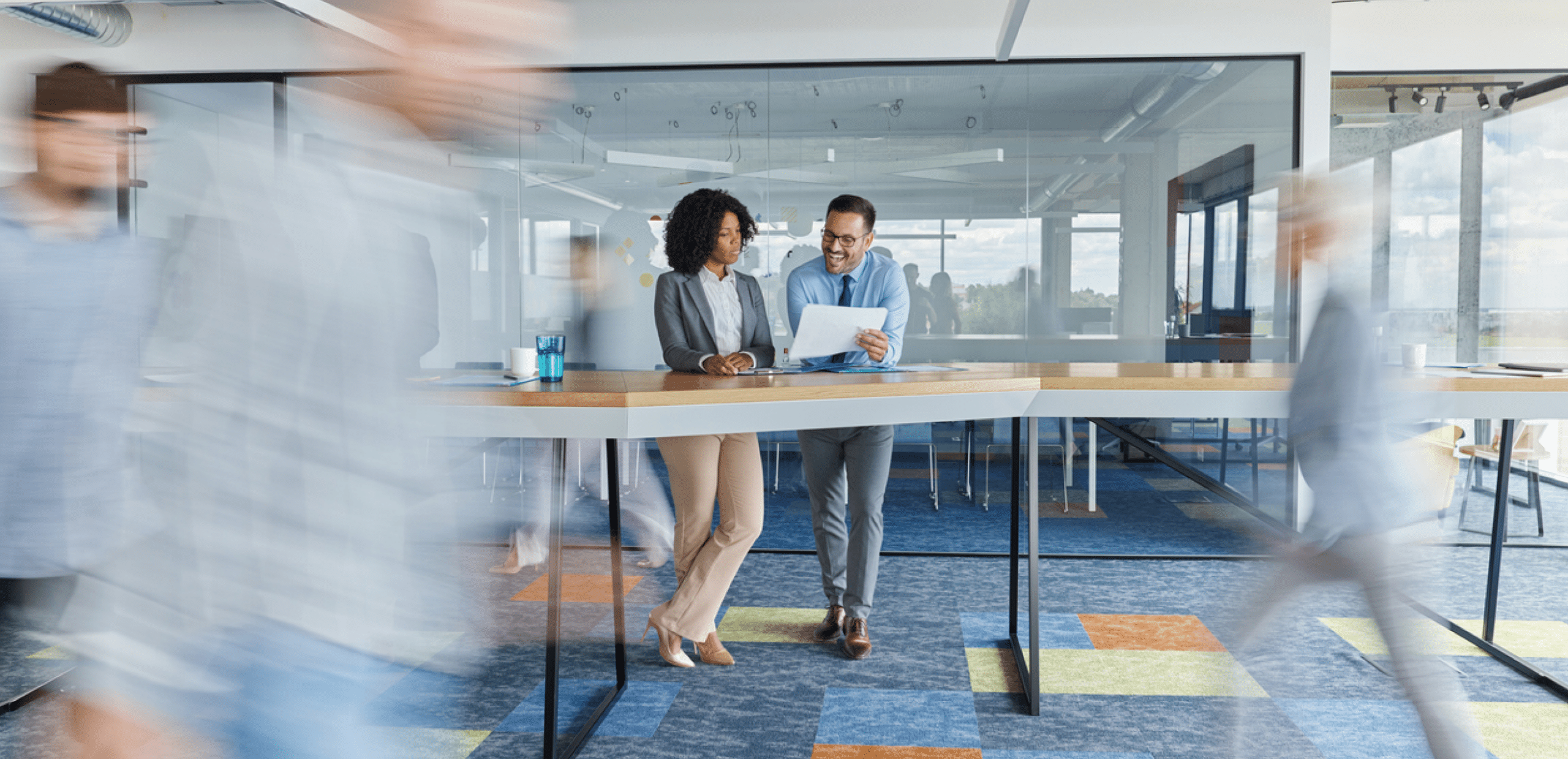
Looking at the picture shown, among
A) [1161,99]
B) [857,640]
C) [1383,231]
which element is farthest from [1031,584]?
[1383,231]

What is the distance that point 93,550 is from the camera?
3.67 ft

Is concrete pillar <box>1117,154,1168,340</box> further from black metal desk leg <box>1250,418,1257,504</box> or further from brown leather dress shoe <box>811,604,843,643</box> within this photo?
brown leather dress shoe <box>811,604,843,643</box>

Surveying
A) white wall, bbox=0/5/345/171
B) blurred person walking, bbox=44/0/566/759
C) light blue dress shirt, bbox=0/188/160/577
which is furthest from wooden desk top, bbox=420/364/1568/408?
white wall, bbox=0/5/345/171

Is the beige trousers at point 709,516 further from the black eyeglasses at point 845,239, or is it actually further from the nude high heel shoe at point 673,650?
the black eyeglasses at point 845,239

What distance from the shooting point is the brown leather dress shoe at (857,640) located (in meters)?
3.21

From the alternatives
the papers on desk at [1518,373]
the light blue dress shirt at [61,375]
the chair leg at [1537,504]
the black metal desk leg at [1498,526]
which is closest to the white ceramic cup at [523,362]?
the light blue dress shirt at [61,375]

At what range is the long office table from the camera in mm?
2275

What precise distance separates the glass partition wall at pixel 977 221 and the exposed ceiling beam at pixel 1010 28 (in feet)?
0.70

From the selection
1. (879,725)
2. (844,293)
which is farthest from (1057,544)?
(879,725)

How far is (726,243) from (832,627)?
140cm

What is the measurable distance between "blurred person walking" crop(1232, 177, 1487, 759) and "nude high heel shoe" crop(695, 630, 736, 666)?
181 centimetres

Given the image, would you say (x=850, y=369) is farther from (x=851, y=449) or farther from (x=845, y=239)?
(x=845, y=239)

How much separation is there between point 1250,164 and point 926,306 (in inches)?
71.6

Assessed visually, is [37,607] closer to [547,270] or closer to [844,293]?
[844,293]
